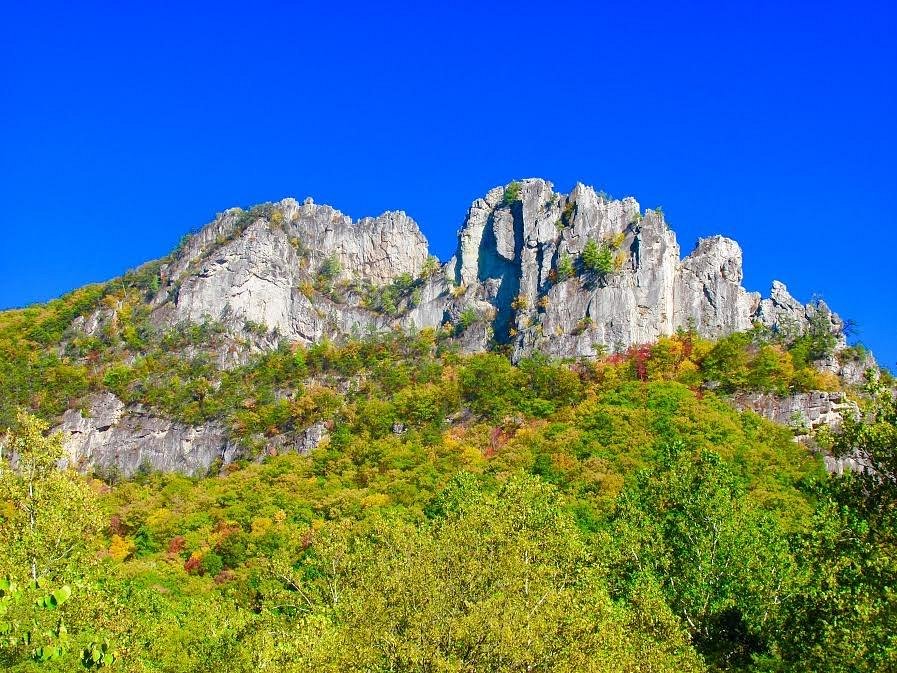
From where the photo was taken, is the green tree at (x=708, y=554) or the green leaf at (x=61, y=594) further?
the green tree at (x=708, y=554)

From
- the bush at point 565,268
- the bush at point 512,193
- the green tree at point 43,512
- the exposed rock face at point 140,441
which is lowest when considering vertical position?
the green tree at point 43,512

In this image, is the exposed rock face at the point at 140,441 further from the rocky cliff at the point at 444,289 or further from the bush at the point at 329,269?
the bush at the point at 329,269

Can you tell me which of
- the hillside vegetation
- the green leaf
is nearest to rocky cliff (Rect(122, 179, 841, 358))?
the hillside vegetation

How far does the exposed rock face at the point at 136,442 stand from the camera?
79250mm

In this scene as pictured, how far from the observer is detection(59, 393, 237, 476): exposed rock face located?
79.2 m

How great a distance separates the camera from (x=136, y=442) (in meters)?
81.4

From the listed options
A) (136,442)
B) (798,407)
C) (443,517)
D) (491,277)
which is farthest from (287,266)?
(443,517)

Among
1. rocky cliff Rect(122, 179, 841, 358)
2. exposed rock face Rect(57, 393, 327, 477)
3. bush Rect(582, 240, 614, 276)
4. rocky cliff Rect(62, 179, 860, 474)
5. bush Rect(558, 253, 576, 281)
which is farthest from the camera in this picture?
bush Rect(558, 253, 576, 281)

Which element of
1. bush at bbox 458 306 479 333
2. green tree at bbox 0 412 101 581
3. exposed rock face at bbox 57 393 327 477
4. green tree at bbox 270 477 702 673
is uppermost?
bush at bbox 458 306 479 333

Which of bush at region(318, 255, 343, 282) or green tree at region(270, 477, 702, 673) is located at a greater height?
bush at region(318, 255, 343, 282)

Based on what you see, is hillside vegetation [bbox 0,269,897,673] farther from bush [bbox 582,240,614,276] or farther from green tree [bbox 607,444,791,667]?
bush [bbox 582,240,614,276]

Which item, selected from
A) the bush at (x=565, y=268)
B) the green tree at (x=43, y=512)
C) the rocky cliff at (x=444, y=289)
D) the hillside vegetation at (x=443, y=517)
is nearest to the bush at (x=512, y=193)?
the rocky cliff at (x=444, y=289)

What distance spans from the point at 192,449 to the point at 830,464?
56605 millimetres

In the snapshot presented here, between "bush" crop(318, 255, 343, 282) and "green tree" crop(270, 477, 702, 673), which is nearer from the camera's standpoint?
"green tree" crop(270, 477, 702, 673)
